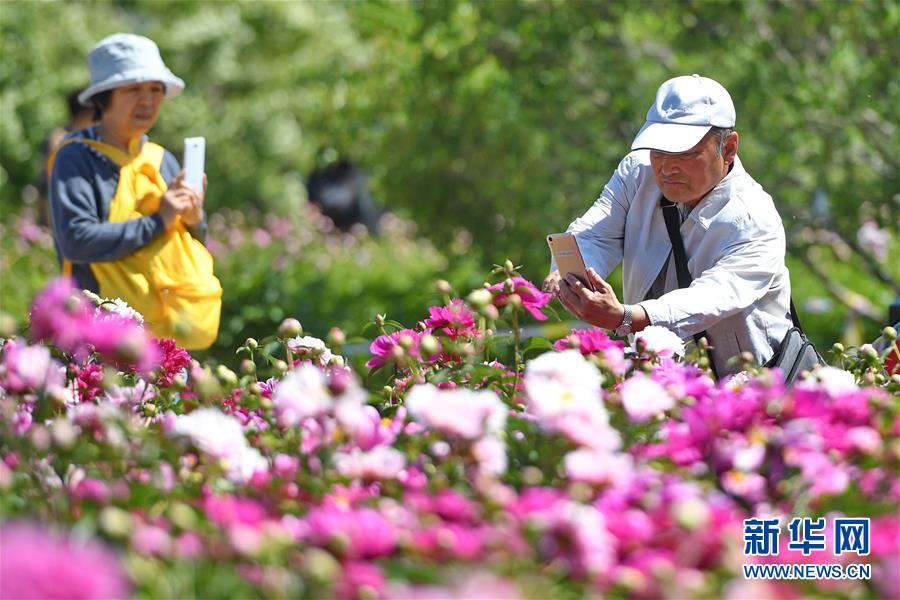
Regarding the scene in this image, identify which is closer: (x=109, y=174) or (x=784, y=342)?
(x=784, y=342)

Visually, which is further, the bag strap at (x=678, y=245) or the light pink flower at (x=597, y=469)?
the bag strap at (x=678, y=245)

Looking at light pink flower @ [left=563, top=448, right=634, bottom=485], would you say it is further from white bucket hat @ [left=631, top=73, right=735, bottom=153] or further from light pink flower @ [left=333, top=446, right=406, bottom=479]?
white bucket hat @ [left=631, top=73, right=735, bottom=153]

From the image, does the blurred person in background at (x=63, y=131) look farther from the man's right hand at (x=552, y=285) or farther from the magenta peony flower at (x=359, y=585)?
the magenta peony flower at (x=359, y=585)

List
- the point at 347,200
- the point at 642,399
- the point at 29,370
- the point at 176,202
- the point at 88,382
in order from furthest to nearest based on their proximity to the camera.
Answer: the point at 347,200 → the point at 176,202 → the point at 88,382 → the point at 29,370 → the point at 642,399

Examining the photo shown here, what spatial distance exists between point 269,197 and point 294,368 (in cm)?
1559

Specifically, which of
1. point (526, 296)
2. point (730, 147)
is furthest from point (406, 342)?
point (730, 147)

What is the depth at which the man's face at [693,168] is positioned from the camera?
3.40 metres

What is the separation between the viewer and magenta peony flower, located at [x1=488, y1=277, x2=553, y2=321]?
305cm

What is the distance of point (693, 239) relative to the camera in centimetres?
355

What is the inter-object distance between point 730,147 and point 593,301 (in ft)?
1.88

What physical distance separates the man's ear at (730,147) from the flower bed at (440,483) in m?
0.83

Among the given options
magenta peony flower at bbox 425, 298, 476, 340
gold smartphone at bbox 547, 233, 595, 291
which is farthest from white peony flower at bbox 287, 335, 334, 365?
gold smartphone at bbox 547, 233, 595, 291

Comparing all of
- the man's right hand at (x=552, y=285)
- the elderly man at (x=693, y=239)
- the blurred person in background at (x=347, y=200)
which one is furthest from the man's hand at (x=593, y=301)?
the blurred person in background at (x=347, y=200)

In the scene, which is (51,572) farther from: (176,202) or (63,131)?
(63,131)
